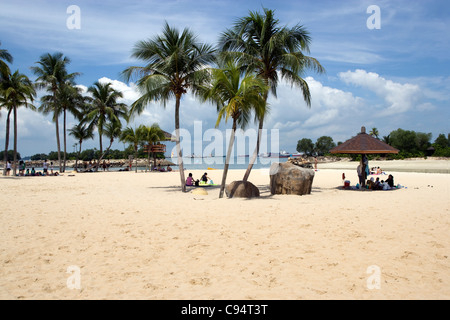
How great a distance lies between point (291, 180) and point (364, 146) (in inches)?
157

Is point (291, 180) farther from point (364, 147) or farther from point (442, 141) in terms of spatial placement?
point (442, 141)

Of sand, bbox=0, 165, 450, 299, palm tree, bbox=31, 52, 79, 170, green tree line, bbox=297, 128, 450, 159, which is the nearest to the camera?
sand, bbox=0, 165, 450, 299

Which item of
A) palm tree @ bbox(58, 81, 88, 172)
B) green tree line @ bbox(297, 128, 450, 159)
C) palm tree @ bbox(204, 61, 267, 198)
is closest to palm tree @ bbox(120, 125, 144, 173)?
palm tree @ bbox(58, 81, 88, 172)

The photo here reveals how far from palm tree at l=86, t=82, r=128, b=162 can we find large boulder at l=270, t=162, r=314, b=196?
24391mm

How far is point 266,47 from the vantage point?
12781mm

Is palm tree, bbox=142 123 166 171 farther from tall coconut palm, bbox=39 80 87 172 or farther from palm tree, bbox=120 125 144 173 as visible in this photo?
tall coconut palm, bbox=39 80 87 172

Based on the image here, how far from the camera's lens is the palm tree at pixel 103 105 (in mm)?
32125

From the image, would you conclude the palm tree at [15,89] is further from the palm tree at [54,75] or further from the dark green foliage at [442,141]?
A: the dark green foliage at [442,141]

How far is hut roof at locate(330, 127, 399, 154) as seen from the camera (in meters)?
13.0

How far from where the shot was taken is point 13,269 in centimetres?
439

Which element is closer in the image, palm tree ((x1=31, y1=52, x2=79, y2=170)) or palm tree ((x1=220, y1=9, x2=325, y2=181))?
palm tree ((x1=220, y1=9, x2=325, y2=181))

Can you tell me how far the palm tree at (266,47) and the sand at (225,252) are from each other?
5.67 m

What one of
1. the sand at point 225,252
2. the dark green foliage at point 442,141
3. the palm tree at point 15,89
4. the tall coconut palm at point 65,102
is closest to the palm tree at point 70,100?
the tall coconut palm at point 65,102
